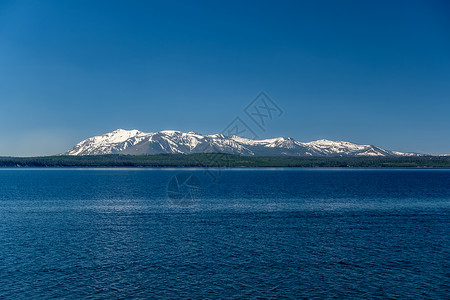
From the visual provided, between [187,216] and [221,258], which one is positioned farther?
[187,216]

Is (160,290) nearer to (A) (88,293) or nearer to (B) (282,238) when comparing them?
(A) (88,293)

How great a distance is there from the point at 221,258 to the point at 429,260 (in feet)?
61.8

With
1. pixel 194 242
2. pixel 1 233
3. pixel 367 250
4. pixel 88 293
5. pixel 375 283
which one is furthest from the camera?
pixel 1 233

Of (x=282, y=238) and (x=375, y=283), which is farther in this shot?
(x=282, y=238)

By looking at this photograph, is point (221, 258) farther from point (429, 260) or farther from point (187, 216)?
point (187, 216)

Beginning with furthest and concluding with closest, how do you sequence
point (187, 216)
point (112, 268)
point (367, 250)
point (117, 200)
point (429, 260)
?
point (117, 200), point (187, 216), point (367, 250), point (429, 260), point (112, 268)

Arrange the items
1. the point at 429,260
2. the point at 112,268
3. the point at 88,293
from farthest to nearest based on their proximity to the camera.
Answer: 1. the point at 429,260
2. the point at 112,268
3. the point at 88,293

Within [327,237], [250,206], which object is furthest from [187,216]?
[327,237]

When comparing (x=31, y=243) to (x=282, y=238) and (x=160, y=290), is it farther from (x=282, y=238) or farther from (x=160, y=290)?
(x=282, y=238)

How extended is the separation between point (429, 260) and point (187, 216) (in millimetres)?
36150

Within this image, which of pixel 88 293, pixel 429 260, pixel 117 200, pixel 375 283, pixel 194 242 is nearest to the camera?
pixel 88 293

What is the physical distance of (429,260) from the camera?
3547cm

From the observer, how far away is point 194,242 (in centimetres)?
4259

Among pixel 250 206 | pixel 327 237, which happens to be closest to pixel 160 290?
pixel 327 237
